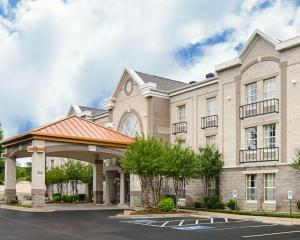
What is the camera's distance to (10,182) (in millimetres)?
38062

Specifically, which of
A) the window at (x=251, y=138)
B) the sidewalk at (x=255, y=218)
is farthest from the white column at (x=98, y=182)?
the window at (x=251, y=138)

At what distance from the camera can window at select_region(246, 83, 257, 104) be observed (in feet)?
103

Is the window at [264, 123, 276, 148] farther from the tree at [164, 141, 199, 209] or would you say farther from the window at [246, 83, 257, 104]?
the tree at [164, 141, 199, 209]

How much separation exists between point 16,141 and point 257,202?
1843 cm

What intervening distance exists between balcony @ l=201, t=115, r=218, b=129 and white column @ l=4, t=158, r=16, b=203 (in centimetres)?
1624

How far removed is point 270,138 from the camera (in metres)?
30.1

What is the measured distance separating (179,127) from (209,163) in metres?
6.34

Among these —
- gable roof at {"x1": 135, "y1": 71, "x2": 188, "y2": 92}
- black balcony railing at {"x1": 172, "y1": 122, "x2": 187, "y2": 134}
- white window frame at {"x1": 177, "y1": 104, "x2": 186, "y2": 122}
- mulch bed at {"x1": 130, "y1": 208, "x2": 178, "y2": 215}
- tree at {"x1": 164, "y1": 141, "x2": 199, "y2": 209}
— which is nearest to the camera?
mulch bed at {"x1": 130, "y1": 208, "x2": 178, "y2": 215}

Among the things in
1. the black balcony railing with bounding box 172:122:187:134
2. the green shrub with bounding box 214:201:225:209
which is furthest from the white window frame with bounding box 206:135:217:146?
the green shrub with bounding box 214:201:225:209

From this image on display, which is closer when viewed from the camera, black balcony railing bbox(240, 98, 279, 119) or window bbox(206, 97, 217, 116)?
black balcony railing bbox(240, 98, 279, 119)

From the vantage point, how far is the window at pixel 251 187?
3059cm

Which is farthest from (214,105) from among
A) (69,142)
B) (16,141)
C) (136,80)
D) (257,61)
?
(16,141)

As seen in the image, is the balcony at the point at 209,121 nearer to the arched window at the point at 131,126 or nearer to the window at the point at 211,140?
the window at the point at 211,140

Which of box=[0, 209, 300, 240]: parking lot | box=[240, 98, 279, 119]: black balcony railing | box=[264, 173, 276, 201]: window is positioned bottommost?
box=[0, 209, 300, 240]: parking lot
